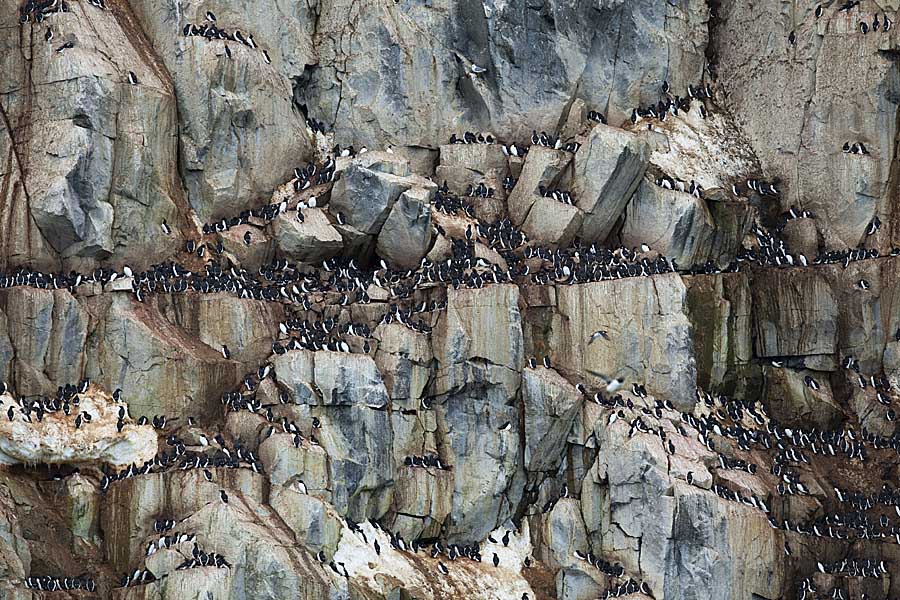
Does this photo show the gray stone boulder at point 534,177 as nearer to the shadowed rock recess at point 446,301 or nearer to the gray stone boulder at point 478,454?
the shadowed rock recess at point 446,301

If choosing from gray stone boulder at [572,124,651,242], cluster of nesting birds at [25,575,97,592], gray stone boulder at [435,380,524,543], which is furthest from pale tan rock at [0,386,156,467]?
gray stone boulder at [572,124,651,242]

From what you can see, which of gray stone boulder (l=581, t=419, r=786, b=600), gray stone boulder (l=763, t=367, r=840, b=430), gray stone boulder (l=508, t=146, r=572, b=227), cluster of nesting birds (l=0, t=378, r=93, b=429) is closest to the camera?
cluster of nesting birds (l=0, t=378, r=93, b=429)

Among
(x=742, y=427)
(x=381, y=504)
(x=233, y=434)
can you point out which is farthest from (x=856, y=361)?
(x=233, y=434)

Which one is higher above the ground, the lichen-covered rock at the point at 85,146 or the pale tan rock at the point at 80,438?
the lichen-covered rock at the point at 85,146

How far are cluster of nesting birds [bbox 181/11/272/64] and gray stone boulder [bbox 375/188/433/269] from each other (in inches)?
290

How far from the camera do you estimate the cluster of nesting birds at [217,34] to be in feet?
211

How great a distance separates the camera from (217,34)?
64.6 metres

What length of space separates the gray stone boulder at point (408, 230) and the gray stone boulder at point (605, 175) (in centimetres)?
528

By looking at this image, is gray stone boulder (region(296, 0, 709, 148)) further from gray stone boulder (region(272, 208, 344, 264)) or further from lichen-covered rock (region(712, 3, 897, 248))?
gray stone boulder (region(272, 208, 344, 264))

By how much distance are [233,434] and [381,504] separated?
16.4ft

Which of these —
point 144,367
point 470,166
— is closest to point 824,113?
point 470,166

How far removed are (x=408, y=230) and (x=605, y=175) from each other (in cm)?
684

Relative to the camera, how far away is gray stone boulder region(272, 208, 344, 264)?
204ft

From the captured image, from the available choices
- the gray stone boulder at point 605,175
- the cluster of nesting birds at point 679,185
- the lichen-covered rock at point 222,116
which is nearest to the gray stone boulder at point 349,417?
the lichen-covered rock at point 222,116
